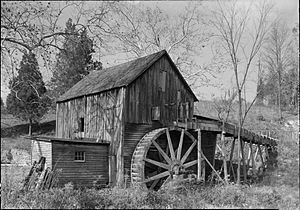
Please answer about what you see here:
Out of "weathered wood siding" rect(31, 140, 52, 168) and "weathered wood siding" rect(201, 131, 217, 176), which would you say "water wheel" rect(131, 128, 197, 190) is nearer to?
"weathered wood siding" rect(201, 131, 217, 176)

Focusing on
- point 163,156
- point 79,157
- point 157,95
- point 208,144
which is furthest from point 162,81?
point 79,157

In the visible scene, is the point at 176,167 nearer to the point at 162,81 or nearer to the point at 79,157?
the point at 162,81

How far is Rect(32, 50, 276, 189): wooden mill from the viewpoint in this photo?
16.3 m

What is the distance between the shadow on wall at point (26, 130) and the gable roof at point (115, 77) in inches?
795

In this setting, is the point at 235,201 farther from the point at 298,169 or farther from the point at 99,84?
the point at 298,169

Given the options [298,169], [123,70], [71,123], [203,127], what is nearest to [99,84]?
[123,70]

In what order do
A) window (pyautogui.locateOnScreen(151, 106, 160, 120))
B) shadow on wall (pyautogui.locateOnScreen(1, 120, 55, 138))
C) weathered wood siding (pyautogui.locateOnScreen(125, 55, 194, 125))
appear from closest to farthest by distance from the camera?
1. weathered wood siding (pyautogui.locateOnScreen(125, 55, 194, 125))
2. window (pyautogui.locateOnScreen(151, 106, 160, 120))
3. shadow on wall (pyautogui.locateOnScreen(1, 120, 55, 138))

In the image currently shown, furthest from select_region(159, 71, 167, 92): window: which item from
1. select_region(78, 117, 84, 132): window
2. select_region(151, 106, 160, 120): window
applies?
select_region(78, 117, 84, 132): window

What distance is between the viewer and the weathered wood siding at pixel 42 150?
15617 mm

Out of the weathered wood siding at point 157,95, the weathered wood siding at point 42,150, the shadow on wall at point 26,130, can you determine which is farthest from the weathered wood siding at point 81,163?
the shadow on wall at point 26,130

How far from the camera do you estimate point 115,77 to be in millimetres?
19172

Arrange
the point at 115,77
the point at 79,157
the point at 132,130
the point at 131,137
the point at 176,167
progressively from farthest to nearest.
→ the point at 115,77 → the point at 176,167 → the point at 132,130 → the point at 131,137 → the point at 79,157

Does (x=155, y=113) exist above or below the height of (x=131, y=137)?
above

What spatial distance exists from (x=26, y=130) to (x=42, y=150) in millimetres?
27335
